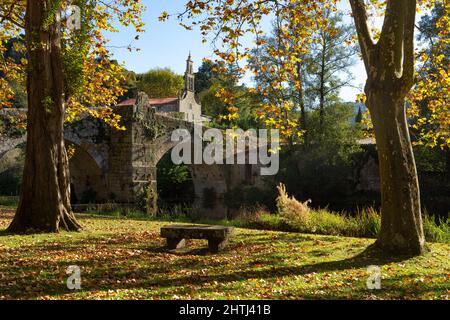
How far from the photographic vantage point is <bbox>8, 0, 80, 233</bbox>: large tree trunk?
9.18 meters

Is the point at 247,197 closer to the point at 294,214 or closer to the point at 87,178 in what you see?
the point at 87,178

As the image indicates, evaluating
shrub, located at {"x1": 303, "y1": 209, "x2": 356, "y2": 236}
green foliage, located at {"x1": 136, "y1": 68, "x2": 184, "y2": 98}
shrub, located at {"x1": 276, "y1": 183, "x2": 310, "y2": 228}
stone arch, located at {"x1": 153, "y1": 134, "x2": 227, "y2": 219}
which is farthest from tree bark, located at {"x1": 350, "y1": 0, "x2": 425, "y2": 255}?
green foliage, located at {"x1": 136, "y1": 68, "x2": 184, "y2": 98}

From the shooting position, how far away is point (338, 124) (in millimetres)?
24656

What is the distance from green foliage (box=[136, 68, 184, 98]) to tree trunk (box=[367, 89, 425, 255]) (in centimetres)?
5547

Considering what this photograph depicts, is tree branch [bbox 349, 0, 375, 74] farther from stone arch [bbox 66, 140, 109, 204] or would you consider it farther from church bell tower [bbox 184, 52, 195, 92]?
church bell tower [bbox 184, 52, 195, 92]

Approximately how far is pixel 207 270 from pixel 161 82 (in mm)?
57360

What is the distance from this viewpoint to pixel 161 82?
62.1 metres

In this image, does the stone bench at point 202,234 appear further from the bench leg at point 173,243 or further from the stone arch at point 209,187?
the stone arch at point 209,187

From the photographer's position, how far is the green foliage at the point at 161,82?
2410 inches

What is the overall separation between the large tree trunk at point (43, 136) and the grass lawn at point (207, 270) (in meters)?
0.60

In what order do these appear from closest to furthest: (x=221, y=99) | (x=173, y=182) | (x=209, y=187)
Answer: (x=221, y=99)
(x=209, y=187)
(x=173, y=182)

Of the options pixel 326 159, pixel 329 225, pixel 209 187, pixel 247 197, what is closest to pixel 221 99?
pixel 329 225

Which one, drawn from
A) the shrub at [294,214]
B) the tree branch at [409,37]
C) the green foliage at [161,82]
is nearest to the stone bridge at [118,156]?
the shrub at [294,214]

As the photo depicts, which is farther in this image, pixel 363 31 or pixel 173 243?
pixel 173 243
